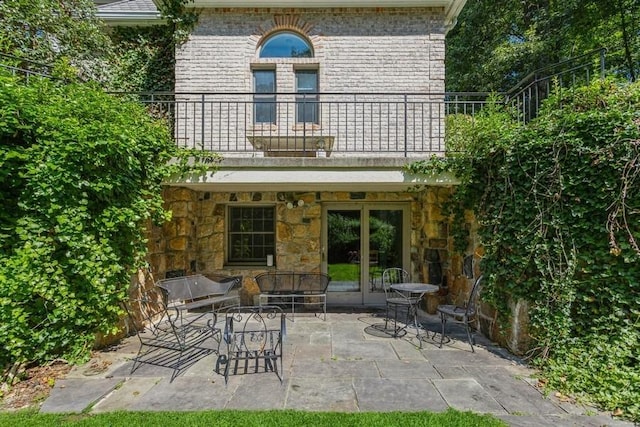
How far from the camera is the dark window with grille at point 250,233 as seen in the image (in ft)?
22.7

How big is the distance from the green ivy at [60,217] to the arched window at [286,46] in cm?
419

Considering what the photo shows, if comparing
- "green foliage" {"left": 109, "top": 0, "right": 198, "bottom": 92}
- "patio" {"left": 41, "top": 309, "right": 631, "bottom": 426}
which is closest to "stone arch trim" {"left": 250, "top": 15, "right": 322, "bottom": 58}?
"green foliage" {"left": 109, "top": 0, "right": 198, "bottom": 92}

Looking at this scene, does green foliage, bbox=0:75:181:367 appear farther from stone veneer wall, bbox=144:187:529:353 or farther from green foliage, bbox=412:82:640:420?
green foliage, bbox=412:82:640:420

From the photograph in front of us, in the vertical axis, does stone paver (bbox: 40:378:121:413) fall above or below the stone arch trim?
below

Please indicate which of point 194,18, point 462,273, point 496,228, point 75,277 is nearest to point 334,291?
point 462,273

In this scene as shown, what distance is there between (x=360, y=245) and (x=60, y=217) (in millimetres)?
5019

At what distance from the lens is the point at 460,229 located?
556cm

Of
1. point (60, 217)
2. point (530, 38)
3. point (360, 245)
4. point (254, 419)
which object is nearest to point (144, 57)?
point (60, 217)

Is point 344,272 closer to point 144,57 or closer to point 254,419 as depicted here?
point 254,419

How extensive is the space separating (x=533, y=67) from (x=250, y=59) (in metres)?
9.07

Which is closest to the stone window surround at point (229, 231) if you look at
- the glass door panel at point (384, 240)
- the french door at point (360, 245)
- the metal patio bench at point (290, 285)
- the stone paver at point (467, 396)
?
the metal patio bench at point (290, 285)

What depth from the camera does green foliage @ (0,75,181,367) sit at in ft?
11.1

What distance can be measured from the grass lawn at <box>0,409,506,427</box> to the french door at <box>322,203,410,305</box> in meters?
4.01

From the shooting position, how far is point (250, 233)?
6957mm
